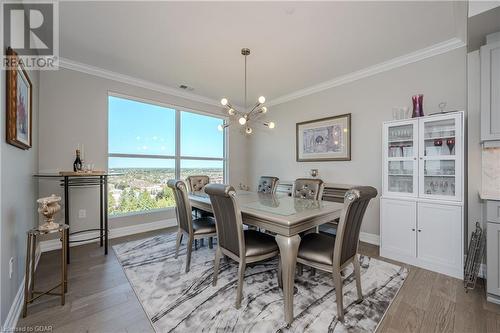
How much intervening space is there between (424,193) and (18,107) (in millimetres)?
4110

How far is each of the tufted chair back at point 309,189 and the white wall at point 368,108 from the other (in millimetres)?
1038

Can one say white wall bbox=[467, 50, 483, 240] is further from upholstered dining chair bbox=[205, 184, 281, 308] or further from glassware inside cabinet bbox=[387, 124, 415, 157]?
upholstered dining chair bbox=[205, 184, 281, 308]

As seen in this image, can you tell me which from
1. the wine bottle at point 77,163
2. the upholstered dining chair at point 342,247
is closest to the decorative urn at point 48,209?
the wine bottle at point 77,163

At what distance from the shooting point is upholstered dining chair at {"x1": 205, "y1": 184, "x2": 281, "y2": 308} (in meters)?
1.71

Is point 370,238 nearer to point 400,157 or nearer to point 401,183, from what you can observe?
point 401,183

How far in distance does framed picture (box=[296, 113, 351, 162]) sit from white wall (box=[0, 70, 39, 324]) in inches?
153

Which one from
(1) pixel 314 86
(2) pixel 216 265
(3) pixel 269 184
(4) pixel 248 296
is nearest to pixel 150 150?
(3) pixel 269 184

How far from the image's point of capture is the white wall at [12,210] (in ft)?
4.76

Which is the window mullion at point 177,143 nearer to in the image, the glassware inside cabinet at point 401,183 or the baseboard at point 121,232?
the baseboard at point 121,232

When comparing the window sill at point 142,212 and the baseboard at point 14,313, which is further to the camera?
the window sill at point 142,212

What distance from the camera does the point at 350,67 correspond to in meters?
3.22

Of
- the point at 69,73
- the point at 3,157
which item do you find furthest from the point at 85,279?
the point at 69,73

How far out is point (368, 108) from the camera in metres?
3.34

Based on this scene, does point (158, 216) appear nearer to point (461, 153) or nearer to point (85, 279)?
point (85, 279)
